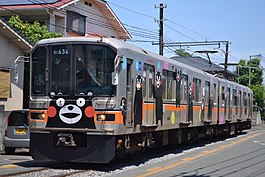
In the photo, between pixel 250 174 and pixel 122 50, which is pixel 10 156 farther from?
pixel 250 174

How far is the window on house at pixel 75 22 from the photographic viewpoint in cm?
2891

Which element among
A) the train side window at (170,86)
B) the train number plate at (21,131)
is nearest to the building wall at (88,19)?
the train number plate at (21,131)

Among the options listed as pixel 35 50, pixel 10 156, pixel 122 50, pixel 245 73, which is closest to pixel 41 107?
pixel 35 50

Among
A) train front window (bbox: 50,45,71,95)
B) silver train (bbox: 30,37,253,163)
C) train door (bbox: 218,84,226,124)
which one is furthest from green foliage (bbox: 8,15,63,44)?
train front window (bbox: 50,45,71,95)

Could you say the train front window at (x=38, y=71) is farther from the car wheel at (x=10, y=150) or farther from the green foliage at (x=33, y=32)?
the green foliage at (x=33, y=32)

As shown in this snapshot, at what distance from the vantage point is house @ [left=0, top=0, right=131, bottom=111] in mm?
18906

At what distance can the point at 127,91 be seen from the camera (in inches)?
446

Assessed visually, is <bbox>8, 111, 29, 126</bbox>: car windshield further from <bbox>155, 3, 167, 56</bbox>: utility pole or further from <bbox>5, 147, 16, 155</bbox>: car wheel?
<bbox>155, 3, 167, 56</bbox>: utility pole

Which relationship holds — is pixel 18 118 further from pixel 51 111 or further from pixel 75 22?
pixel 75 22

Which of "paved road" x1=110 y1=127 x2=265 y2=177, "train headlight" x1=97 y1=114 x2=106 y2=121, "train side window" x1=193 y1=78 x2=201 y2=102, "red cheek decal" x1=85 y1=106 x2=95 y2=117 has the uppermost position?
"train side window" x1=193 y1=78 x2=201 y2=102

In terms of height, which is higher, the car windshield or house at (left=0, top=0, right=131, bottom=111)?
house at (left=0, top=0, right=131, bottom=111)

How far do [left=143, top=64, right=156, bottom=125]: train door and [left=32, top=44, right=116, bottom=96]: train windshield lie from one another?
1876 mm

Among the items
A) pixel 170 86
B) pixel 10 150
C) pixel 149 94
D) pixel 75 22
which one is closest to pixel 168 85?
pixel 170 86

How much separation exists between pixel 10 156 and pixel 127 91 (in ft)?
16.6
